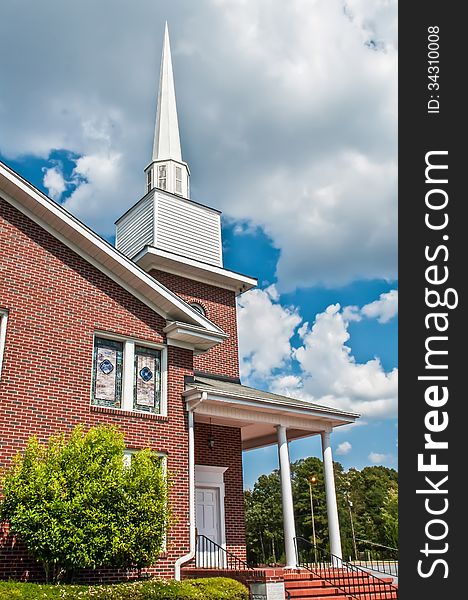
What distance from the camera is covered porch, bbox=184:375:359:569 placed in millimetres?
14539

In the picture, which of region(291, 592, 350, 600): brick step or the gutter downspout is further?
the gutter downspout

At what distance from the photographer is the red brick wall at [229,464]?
15.8 m

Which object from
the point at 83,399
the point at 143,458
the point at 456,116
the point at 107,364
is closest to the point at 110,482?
the point at 143,458

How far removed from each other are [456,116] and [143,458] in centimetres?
780

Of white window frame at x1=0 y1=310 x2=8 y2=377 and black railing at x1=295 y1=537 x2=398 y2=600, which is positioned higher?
white window frame at x1=0 y1=310 x2=8 y2=377

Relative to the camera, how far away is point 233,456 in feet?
53.6

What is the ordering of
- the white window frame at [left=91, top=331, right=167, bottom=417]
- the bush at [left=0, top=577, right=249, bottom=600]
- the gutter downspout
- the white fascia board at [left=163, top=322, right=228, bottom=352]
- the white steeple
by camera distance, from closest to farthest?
the bush at [left=0, top=577, right=249, bottom=600] < the gutter downspout < the white window frame at [left=91, top=331, right=167, bottom=417] < the white fascia board at [left=163, top=322, right=228, bottom=352] < the white steeple

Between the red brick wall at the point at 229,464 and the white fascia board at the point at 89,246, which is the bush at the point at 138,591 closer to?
the red brick wall at the point at 229,464

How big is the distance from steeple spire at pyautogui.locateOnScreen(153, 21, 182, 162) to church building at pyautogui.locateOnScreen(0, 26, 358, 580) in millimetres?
9151

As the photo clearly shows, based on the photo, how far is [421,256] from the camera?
24.8 ft

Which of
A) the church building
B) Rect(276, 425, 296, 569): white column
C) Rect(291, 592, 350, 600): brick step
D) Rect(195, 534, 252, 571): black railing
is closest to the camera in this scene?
Rect(291, 592, 350, 600): brick step

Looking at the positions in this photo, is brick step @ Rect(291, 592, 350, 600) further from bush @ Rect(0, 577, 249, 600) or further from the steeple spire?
the steeple spire

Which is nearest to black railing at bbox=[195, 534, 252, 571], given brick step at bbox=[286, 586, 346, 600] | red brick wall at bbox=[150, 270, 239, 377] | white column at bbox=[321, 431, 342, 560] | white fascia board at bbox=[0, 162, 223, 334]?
white column at bbox=[321, 431, 342, 560]

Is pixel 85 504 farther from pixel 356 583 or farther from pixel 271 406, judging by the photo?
pixel 356 583
